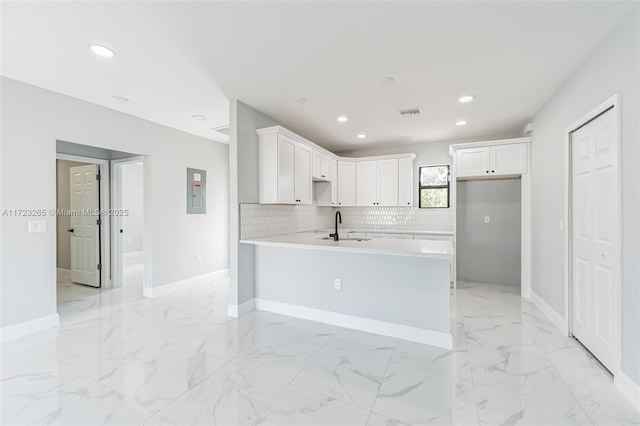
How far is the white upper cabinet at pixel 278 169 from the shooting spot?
11.6 ft

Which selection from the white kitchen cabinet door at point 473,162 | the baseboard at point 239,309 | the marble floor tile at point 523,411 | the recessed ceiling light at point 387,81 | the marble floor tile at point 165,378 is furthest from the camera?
the white kitchen cabinet door at point 473,162

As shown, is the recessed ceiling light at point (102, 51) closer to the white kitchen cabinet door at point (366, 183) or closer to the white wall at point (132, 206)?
the white kitchen cabinet door at point (366, 183)

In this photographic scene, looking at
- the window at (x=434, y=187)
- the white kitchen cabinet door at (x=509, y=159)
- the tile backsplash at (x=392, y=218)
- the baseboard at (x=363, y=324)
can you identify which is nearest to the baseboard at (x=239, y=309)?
the baseboard at (x=363, y=324)

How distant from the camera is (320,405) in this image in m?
1.82

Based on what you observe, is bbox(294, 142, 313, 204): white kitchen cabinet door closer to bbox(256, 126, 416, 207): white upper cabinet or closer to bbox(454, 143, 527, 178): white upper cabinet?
bbox(256, 126, 416, 207): white upper cabinet

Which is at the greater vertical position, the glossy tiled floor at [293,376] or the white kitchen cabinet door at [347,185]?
the white kitchen cabinet door at [347,185]

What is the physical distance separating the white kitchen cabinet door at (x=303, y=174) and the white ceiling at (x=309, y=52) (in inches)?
23.8

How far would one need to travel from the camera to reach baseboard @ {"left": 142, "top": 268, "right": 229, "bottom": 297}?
4.20 metres

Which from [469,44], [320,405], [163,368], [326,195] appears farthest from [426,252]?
[326,195]

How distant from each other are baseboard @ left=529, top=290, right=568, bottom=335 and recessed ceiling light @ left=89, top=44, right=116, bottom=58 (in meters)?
4.98

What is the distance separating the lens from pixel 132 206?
7.27 metres

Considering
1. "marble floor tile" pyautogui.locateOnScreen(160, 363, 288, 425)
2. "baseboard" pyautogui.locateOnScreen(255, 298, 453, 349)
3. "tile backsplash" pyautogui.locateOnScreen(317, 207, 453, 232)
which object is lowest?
"marble floor tile" pyautogui.locateOnScreen(160, 363, 288, 425)

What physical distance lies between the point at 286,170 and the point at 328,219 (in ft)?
8.13

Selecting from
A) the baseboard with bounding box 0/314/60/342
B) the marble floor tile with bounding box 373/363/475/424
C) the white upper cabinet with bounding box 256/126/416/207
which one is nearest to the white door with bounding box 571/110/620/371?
the marble floor tile with bounding box 373/363/475/424
